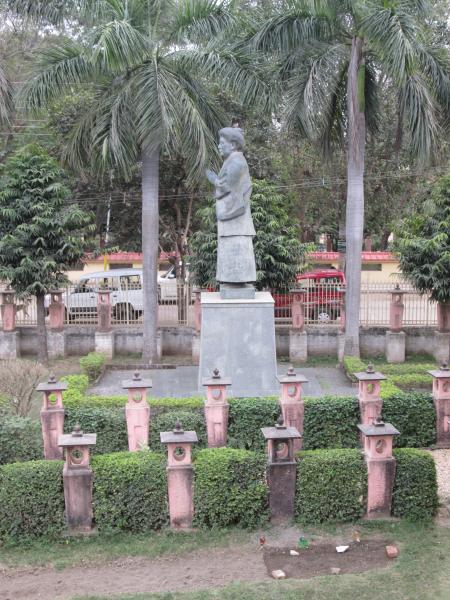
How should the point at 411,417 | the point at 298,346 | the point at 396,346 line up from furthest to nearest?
1. the point at 298,346
2. the point at 396,346
3. the point at 411,417

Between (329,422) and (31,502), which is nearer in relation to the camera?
(31,502)

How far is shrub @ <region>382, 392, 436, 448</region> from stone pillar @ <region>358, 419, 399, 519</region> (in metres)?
2.88

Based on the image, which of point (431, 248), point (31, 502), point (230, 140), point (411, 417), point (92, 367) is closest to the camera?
point (31, 502)

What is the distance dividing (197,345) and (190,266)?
6.79 ft

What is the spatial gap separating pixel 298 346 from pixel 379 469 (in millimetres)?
9542

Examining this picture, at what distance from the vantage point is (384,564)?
651 cm

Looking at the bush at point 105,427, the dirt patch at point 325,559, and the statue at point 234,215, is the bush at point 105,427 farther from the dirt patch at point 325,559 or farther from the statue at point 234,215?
the dirt patch at point 325,559

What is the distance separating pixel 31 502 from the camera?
7.09 m

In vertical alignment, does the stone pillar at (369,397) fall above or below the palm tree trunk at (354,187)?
below

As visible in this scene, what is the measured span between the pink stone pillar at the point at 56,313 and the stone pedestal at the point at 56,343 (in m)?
0.13

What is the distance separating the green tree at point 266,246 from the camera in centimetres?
1633

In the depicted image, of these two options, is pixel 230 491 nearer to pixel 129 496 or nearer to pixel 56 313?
pixel 129 496

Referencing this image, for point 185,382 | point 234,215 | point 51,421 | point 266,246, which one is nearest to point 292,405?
point 51,421

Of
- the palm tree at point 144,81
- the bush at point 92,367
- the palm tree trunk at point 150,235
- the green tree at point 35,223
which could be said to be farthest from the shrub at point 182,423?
the green tree at point 35,223
